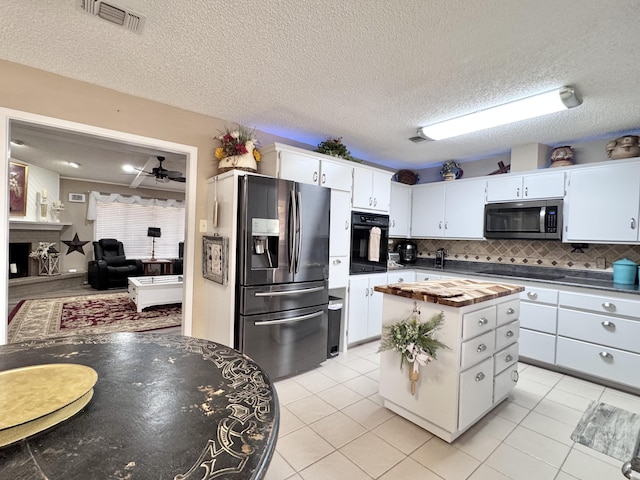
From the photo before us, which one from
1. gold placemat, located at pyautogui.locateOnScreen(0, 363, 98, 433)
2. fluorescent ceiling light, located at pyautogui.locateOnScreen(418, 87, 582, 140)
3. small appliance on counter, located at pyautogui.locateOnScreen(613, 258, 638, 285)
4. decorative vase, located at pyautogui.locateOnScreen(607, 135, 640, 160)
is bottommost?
gold placemat, located at pyautogui.locateOnScreen(0, 363, 98, 433)

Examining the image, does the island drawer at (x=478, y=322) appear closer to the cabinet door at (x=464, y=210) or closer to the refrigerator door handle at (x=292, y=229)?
the refrigerator door handle at (x=292, y=229)

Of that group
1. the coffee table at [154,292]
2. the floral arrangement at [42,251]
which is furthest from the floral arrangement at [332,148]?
the floral arrangement at [42,251]

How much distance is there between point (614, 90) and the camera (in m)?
2.24

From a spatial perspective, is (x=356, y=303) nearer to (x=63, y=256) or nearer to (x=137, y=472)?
(x=137, y=472)

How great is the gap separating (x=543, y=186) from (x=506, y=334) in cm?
201

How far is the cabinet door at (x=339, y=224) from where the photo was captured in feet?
10.5

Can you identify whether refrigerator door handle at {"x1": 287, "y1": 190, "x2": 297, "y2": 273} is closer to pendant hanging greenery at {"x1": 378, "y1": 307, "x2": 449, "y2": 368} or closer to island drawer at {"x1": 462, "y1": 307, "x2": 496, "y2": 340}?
pendant hanging greenery at {"x1": 378, "y1": 307, "x2": 449, "y2": 368}

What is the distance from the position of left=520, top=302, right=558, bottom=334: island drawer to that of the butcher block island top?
104 cm

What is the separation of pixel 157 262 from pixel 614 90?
27.6ft

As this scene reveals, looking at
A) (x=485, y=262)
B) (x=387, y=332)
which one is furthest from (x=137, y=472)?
(x=485, y=262)

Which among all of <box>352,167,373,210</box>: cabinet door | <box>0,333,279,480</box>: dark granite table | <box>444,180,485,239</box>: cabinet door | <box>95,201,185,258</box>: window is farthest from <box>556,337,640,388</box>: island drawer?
<box>95,201,185,258</box>: window

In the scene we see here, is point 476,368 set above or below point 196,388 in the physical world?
below

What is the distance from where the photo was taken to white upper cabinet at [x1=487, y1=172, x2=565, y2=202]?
3.29 metres

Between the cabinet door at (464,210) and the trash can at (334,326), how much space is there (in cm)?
199
